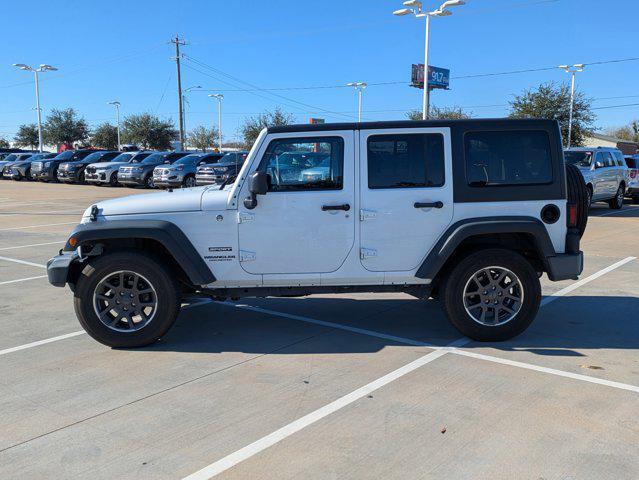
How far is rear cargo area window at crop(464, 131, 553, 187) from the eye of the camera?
5.11 m

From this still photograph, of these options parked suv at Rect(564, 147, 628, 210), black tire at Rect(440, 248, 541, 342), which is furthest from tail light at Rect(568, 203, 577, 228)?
parked suv at Rect(564, 147, 628, 210)

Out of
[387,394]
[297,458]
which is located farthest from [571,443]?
[297,458]

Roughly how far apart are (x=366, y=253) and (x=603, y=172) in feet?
48.8

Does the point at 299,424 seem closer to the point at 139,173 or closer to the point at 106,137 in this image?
the point at 139,173

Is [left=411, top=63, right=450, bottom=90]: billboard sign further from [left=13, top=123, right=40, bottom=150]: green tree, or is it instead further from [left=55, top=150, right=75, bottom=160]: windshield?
[left=13, top=123, right=40, bottom=150]: green tree

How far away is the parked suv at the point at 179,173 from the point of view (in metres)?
24.6

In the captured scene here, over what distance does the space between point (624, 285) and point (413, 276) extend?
160 inches

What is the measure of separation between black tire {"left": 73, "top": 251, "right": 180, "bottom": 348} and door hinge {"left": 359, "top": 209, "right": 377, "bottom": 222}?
1774mm

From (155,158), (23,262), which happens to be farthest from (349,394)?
(155,158)

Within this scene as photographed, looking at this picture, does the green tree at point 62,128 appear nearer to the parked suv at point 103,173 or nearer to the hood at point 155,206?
the parked suv at point 103,173

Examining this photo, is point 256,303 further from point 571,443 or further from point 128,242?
point 571,443

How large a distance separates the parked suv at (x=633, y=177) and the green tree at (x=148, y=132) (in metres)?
59.2

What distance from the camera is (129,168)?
27109mm

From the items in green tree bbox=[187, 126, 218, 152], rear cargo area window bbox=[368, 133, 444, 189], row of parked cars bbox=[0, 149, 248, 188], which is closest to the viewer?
rear cargo area window bbox=[368, 133, 444, 189]
